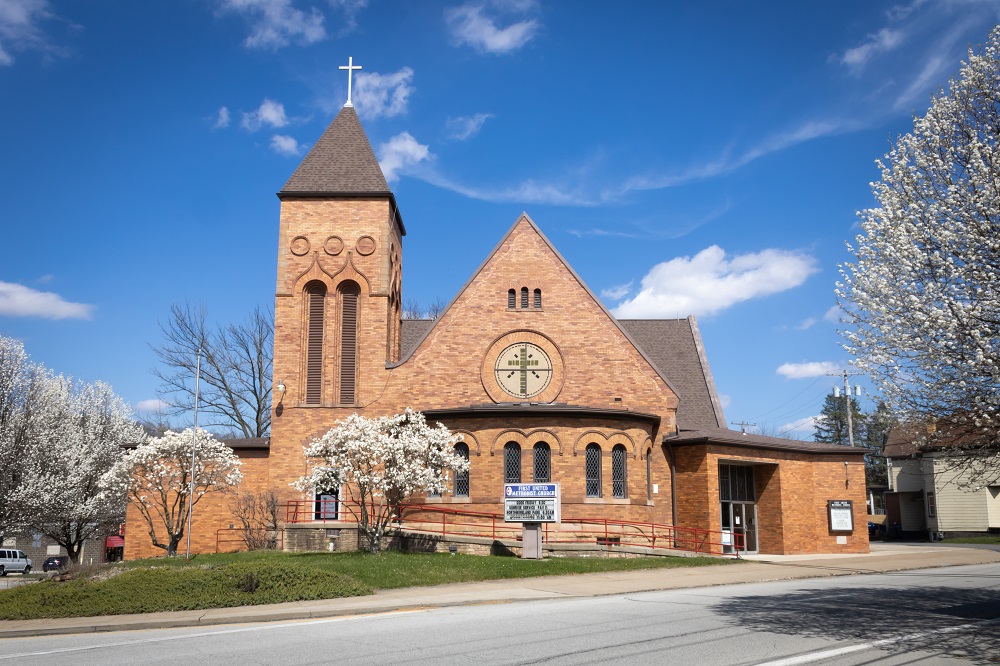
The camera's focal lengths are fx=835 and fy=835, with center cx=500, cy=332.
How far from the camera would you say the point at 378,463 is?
26094mm

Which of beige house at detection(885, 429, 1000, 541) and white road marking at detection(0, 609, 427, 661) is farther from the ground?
beige house at detection(885, 429, 1000, 541)

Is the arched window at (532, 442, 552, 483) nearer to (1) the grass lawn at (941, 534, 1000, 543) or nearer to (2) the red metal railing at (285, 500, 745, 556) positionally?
(2) the red metal railing at (285, 500, 745, 556)

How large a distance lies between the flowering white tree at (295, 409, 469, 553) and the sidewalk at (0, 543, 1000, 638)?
6.33 meters

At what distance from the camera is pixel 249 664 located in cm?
1005

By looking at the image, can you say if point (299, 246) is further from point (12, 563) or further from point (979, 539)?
point (979, 539)

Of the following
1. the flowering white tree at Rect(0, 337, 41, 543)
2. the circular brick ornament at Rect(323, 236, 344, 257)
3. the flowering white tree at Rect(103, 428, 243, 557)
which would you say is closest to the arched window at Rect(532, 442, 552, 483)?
the flowering white tree at Rect(103, 428, 243, 557)

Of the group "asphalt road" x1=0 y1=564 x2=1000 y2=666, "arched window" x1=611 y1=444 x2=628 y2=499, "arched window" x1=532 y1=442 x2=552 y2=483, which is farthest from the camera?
"arched window" x1=611 y1=444 x2=628 y2=499

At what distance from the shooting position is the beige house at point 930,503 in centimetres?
4622

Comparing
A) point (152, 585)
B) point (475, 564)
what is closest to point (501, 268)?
point (475, 564)

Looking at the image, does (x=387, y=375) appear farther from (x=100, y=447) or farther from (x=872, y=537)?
(x=872, y=537)

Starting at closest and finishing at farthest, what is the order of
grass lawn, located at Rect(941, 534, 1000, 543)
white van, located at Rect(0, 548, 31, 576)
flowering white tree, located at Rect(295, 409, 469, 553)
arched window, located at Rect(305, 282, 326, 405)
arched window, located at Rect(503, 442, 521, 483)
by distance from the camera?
flowering white tree, located at Rect(295, 409, 469, 553)
arched window, located at Rect(503, 442, 521, 483)
arched window, located at Rect(305, 282, 326, 405)
grass lawn, located at Rect(941, 534, 1000, 543)
white van, located at Rect(0, 548, 31, 576)

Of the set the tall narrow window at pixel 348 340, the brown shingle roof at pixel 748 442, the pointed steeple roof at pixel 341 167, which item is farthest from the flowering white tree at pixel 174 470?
the brown shingle roof at pixel 748 442

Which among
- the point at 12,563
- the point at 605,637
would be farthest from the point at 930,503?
the point at 12,563

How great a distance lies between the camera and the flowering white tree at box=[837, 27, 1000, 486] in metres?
11.1
